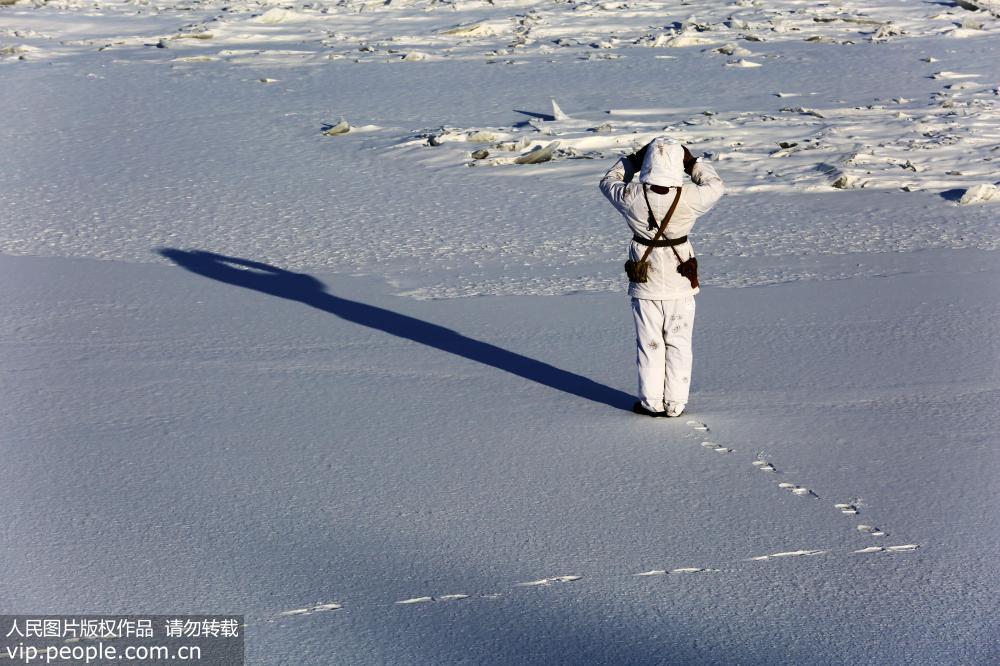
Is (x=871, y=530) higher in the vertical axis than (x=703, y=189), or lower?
lower

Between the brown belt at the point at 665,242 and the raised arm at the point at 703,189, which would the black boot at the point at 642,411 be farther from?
the raised arm at the point at 703,189

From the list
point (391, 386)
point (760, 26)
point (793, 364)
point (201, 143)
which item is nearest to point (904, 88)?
point (760, 26)

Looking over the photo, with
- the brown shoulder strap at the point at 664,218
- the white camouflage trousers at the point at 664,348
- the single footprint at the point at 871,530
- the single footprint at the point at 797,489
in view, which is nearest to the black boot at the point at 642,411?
the white camouflage trousers at the point at 664,348

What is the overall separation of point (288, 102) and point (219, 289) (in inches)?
240

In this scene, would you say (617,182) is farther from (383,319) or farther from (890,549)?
(383,319)

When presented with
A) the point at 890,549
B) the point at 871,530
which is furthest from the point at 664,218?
the point at 890,549

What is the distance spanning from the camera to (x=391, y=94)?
13.4 meters

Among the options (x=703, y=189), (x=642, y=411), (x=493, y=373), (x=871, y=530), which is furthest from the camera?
(x=493, y=373)

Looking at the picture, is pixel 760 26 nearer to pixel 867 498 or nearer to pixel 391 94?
pixel 391 94

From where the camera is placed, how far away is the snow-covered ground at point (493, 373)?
11.8 ft

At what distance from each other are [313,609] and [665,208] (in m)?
2.34

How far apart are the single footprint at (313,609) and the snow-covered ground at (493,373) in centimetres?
2

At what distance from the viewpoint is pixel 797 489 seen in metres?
4.40

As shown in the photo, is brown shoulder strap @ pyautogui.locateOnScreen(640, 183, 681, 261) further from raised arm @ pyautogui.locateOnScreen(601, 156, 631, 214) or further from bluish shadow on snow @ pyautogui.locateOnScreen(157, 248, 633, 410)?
bluish shadow on snow @ pyautogui.locateOnScreen(157, 248, 633, 410)
